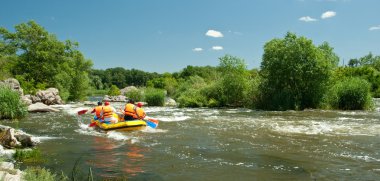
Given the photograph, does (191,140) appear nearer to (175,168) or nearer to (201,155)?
(201,155)

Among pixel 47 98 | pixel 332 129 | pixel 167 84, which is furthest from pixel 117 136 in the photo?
pixel 167 84

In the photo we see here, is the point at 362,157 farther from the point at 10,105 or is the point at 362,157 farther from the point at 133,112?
the point at 10,105

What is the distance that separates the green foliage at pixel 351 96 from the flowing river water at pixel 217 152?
436 inches

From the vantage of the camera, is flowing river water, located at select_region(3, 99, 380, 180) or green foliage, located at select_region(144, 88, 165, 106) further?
green foliage, located at select_region(144, 88, 165, 106)

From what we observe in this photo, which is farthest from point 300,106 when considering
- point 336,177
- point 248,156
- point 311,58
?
point 336,177

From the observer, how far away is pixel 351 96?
26297mm

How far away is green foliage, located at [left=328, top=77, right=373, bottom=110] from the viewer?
25.9 m

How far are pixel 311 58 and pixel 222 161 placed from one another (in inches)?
800

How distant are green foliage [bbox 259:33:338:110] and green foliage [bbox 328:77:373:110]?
905 mm

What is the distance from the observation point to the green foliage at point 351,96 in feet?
84.8

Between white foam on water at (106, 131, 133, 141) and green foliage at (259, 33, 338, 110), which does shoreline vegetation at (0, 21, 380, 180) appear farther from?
white foam on water at (106, 131, 133, 141)

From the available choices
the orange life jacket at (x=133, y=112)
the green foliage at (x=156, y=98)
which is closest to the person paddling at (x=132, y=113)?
the orange life jacket at (x=133, y=112)

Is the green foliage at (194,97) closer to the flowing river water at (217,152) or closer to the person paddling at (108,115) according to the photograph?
the flowing river water at (217,152)

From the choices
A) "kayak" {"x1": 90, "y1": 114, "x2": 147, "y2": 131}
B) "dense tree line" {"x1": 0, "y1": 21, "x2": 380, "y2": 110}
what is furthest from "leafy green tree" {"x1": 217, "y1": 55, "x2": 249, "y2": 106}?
"kayak" {"x1": 90, "y1": 114, "x2": 147, "y2": 131}
